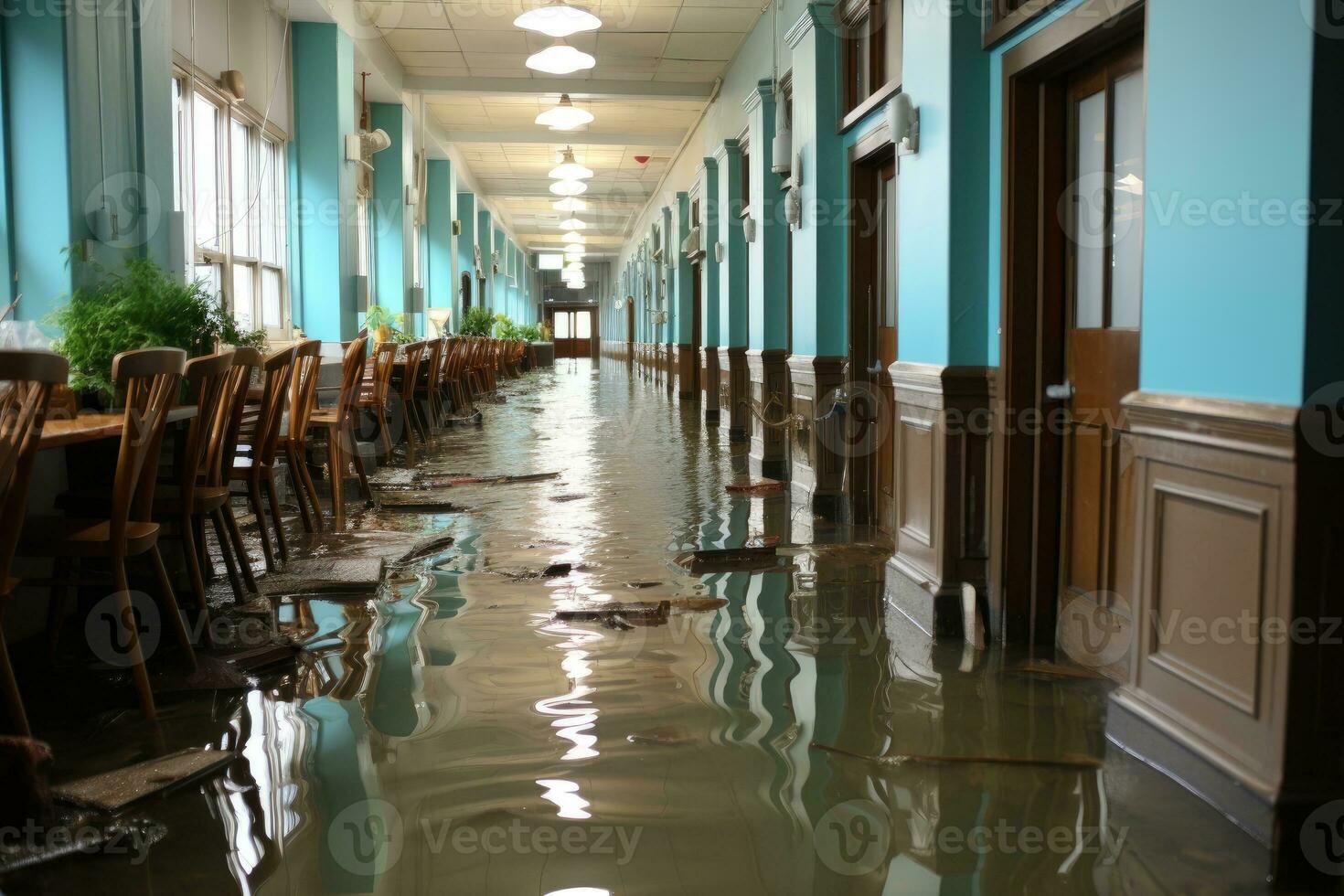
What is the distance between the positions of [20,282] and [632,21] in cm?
626

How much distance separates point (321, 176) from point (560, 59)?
8.45 ft

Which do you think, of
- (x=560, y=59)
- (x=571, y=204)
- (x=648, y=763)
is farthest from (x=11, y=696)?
(x=571, y=204)

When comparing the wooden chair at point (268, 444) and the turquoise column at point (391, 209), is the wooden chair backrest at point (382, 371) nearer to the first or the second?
the wooden chair at point (268, 444)

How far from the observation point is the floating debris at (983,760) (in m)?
2.42

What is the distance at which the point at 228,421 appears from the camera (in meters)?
3.80

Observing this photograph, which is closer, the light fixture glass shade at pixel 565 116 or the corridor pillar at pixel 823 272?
the corridor pillar at pixel 823 272

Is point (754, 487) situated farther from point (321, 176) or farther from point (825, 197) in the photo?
point (321, 176)

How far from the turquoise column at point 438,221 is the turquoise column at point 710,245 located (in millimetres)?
5425

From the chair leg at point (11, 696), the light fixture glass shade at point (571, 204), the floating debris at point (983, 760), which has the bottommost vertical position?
the floating debris at point (983, 760)

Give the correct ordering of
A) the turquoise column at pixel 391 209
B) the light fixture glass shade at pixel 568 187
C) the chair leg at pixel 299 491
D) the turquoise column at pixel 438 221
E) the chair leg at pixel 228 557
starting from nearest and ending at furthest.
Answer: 1. the chair leg at pixel 228 557
2. the chair leg at pixel 299 491
3. the turquoise column at pixel 391 209
4. the light fixture glass shade at pixel 568 187
5. the turquoise column at pixel 438 221

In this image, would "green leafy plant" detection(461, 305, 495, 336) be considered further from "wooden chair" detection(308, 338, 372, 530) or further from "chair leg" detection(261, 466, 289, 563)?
"chair leg" detection(261, 466, 289, 563)

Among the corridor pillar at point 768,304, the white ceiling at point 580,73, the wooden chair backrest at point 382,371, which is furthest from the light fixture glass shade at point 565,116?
the wooden chair backrest at point 382,371

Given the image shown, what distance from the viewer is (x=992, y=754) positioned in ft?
8.14

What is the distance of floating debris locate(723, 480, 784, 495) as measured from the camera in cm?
672
